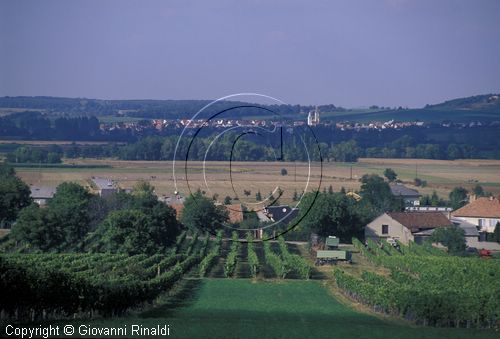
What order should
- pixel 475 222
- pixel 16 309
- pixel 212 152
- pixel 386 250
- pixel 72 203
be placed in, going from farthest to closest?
pixel 212 152 → pixel 475 222 → pixel 72 203 → pixel 386 250 → pixel 16 309

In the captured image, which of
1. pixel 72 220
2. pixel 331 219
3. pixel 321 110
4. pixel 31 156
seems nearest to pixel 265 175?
pixel 31 156

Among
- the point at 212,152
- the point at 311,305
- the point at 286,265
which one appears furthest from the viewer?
the point at 212,152

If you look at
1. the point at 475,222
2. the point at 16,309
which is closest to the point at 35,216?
the point at 16,309

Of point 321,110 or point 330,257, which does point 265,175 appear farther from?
point 321,110

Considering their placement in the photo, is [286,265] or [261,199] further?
[261,199]

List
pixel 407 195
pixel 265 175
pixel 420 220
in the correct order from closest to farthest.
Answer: pixel 420 220 → pixel 407 195 → pixel 265 175

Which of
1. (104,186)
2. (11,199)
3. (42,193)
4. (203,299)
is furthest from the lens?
(104,186)

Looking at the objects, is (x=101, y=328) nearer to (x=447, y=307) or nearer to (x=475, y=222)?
(x=447, y=307)

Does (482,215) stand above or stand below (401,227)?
above
